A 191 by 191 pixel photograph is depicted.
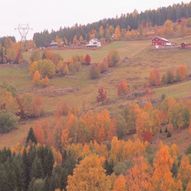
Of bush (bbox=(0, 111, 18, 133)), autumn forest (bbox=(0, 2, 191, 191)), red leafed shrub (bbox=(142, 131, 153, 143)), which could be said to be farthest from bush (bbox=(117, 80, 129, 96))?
red leafed shrub (bbox=(142, 131, 153, 143))

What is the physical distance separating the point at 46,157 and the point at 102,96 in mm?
58586

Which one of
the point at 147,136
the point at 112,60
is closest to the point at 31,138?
the point at 147,136

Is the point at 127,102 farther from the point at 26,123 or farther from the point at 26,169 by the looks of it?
the point at 26,169

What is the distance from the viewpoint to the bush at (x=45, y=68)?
173m

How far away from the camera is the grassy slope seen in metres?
138

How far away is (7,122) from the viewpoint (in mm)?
127938

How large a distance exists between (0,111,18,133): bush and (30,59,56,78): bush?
144ft

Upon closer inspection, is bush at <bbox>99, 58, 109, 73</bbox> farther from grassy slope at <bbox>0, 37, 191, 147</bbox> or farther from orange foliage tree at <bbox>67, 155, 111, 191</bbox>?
orange foliage tree at <bbox>67, 155, 111, 191</bbox>

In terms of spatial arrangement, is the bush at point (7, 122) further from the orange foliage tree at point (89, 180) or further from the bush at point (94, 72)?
the orange foliage tree at point (89, 180)

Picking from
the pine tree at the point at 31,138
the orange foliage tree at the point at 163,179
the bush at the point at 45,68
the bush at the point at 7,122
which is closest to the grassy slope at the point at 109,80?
the bush at the point at 7,122

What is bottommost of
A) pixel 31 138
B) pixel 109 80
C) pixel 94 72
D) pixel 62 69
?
pixel 31 138

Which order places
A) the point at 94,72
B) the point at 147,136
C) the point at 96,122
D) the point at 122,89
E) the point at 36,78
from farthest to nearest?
the point at 94,72 < the point at 36,78 < the point at 122,89 < the point at 96,122 < the point at 147,136

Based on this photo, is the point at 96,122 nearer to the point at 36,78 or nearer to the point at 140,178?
the point at 140,178

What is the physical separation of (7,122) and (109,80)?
48.8 meters
